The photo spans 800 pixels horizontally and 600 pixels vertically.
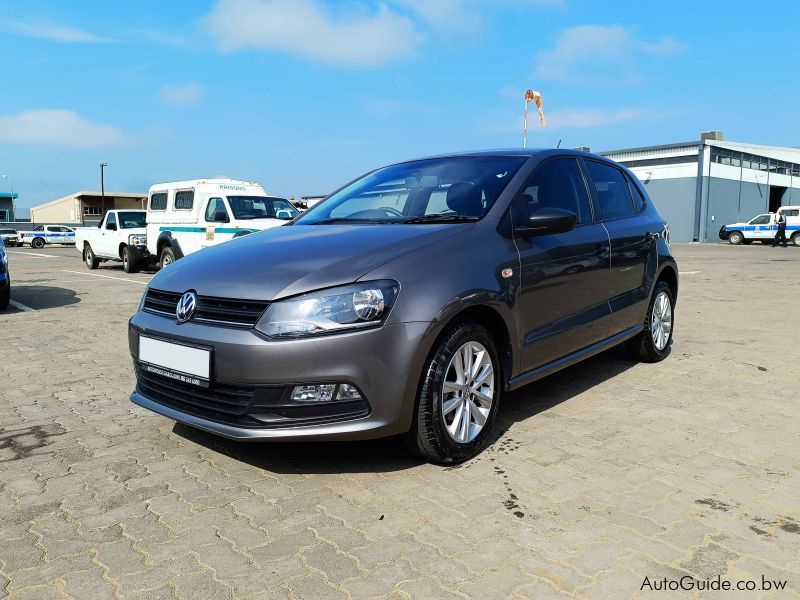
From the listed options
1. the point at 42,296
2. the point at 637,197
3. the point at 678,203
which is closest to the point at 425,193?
the point at 637,197

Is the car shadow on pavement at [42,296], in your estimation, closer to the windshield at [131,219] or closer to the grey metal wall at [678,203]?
the windshield at [131,219]

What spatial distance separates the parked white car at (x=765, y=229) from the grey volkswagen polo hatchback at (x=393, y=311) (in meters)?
33.7

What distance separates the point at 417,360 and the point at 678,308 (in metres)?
7.14

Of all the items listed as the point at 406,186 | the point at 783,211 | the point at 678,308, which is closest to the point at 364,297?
the point at 406,186

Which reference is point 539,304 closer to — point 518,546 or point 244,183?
point 518,546

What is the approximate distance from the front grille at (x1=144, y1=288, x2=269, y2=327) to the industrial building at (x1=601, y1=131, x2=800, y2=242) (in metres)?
40.3

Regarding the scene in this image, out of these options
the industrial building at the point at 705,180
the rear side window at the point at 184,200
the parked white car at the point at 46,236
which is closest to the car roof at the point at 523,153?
the rear side window at the point at 184,200

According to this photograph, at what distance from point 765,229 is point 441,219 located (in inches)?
1381

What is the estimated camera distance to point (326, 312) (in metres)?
2.80

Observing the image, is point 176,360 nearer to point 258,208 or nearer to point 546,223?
point 546,223

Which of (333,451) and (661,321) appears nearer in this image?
(333,451)

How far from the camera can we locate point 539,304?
3.67 meters

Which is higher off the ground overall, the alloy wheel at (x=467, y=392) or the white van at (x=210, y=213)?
the white van at (x=210, y=213)

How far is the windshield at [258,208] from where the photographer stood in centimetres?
1340
